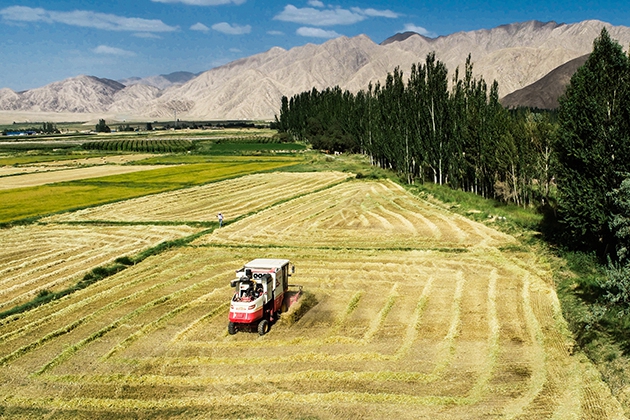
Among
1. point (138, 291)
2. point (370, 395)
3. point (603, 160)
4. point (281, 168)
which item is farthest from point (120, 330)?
point (281, 168)

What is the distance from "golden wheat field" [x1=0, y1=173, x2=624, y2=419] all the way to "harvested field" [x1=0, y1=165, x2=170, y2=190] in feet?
139

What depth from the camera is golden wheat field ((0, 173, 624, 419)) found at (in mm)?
14062

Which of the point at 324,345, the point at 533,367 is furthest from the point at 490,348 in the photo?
the point at 324,345

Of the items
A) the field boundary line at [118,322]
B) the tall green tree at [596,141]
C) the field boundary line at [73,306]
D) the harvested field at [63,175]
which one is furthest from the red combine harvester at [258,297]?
the harvested field at [63,175]

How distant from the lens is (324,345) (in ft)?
57.9

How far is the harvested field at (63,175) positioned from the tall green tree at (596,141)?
62824 millimetres

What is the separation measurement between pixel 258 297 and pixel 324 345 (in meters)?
2.94

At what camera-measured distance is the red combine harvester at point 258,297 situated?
18.1 meters

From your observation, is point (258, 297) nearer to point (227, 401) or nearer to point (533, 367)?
point (227, 401)

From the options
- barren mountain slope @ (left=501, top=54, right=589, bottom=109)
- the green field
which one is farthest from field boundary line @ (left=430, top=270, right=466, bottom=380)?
barren mountain slope @ (left=501, top=54, right=589, bottom=109)

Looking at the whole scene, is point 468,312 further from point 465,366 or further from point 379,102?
point 379,102

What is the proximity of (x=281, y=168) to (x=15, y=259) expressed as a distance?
169 ft

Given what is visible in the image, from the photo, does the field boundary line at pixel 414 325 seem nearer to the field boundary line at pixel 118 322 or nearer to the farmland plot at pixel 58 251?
the field boundary line at pixel 118 322

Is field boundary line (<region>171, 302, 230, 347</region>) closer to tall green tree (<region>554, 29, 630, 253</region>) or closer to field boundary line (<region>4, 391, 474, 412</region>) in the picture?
field boundary line (<region>4, 391, 474, 412</region>)
